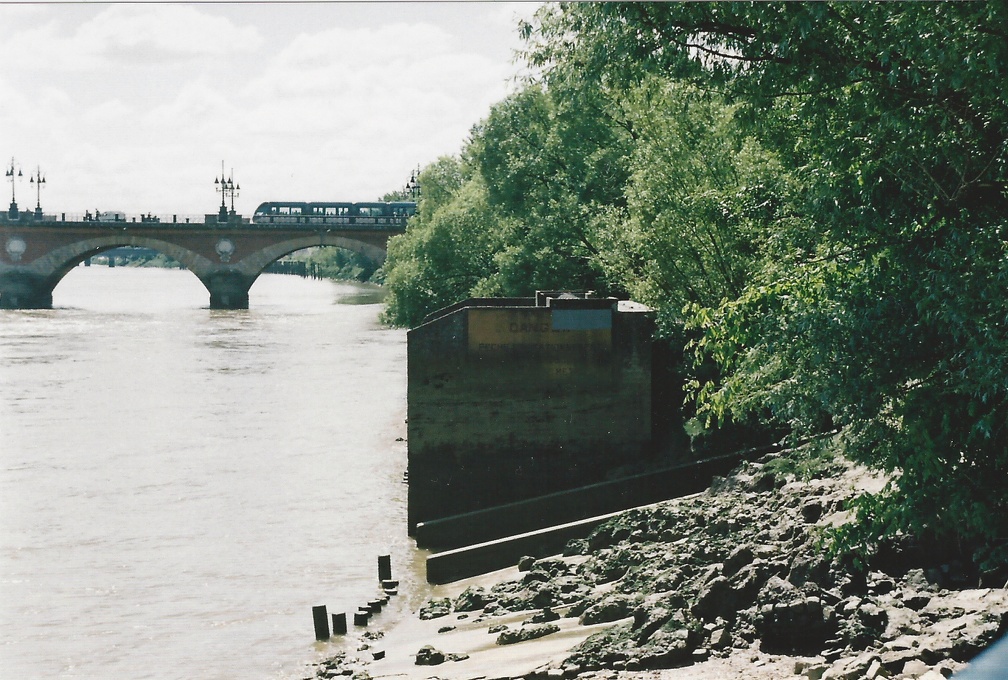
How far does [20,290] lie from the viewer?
9819 centimetres

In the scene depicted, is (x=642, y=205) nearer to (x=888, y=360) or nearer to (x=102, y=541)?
(x=102, y=541)

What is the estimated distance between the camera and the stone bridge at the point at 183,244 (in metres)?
97.8

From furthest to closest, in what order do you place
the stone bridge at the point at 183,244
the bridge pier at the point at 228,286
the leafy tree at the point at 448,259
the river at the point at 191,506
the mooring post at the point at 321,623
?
the bridge pier at the point at 228,286 < the stone bridge at the point at 183,244 < the leafy tree at the point at 448,259 < the river at the point at 191,506 < the mooring post at the point at 321,623

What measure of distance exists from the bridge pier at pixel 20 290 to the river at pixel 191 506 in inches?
1316

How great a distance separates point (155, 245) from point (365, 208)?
27416mm

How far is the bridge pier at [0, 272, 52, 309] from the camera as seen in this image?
98.1m

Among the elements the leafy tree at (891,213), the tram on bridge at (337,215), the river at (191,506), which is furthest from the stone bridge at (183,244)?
the leafy tree at (891,213)

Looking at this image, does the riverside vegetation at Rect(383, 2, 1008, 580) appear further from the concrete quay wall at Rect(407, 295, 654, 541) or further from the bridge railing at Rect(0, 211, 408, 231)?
the bridge railing at Rect(0, 211, 408, 231)

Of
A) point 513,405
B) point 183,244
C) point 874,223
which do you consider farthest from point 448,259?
point 183,244

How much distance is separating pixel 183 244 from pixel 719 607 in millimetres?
91124

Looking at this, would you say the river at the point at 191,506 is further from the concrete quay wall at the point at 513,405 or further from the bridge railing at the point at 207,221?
the bridge railing at the point at 207,221

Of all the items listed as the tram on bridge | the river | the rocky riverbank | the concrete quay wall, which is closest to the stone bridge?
the tram on bridge

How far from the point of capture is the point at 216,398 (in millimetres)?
50250

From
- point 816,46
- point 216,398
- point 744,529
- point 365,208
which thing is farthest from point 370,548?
point 365,208
